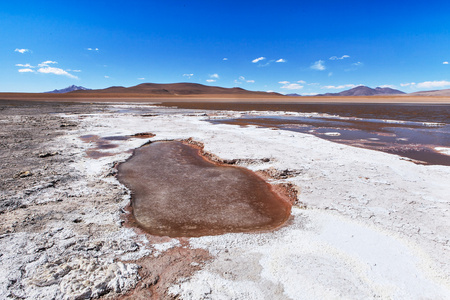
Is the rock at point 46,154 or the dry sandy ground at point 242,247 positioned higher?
the rock at point 46,154

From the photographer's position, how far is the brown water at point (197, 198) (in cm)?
400

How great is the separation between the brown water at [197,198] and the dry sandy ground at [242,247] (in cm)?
34

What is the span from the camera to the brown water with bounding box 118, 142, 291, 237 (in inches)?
158

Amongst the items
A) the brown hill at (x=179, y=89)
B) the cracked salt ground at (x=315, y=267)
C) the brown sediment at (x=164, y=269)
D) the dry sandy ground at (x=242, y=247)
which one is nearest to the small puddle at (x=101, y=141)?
the dry sandy ground at (x=242, y=247)

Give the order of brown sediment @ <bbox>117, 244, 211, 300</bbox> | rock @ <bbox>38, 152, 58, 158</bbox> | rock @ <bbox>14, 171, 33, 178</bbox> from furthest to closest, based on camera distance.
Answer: rock @ <bbox>38, 152, 58, 158</bbox>
rock @ <bbox>14, 171, 33, 178</bbox>
brown sediment @ <bbox>117, 244, 211, 300</bbox>

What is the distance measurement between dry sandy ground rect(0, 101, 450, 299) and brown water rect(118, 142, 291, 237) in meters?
0.34

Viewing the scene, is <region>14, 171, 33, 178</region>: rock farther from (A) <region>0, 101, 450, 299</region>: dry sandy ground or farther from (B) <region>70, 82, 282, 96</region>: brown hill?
(B) <region>70, 82, 282, 96</region>: brown hill

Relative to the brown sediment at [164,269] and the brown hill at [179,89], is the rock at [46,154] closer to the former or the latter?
the brown sediment at [164,269]

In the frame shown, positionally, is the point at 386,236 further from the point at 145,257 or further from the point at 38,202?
the point at 38,202

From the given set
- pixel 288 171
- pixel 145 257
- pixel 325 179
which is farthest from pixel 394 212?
pixel 145 257

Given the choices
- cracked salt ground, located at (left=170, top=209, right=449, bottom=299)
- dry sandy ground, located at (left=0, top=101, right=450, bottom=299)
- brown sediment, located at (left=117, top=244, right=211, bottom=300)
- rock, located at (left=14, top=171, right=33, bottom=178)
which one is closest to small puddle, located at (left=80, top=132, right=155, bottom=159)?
rock, located at (left=14, top=171, right=33, bottom=178)

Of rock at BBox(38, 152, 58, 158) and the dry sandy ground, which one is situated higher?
rock at BBox(38, 152, 58, 158)

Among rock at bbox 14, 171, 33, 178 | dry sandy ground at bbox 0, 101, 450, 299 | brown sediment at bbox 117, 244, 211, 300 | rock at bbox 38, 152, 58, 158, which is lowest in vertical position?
brown sediment at bbox 117, 244, 211, 300

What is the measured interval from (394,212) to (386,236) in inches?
34.5
